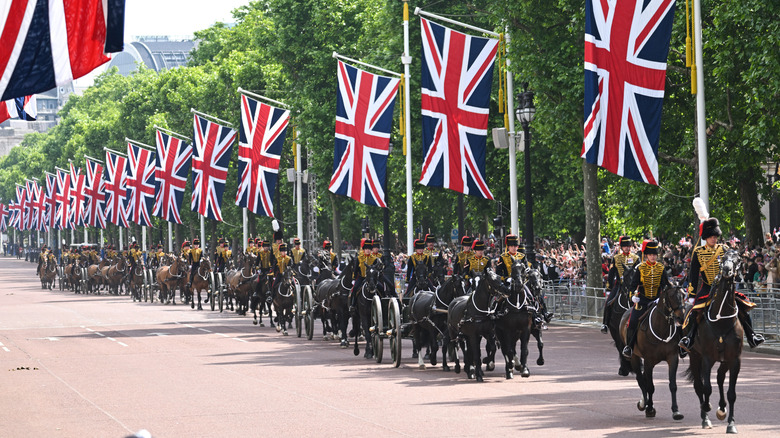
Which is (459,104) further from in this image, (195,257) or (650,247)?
(195,257)

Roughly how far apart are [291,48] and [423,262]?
34.4 meters

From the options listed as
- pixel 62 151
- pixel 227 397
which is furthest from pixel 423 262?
pixel 62 151

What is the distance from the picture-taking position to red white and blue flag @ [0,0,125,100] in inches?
579

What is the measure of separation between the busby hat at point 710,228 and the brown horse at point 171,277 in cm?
3338

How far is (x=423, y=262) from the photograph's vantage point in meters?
22.0

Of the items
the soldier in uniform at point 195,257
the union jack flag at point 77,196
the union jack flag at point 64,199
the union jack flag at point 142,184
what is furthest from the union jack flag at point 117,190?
the soldier in uniform at point 195,257

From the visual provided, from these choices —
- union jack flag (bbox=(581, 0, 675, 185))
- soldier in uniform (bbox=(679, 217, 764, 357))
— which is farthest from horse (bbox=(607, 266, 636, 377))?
union jack flag (bbox=(581, 0, 675, 185))

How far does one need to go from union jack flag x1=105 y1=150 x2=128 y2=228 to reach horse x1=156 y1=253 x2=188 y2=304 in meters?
12.1

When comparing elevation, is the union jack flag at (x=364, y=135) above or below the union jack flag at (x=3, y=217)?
below

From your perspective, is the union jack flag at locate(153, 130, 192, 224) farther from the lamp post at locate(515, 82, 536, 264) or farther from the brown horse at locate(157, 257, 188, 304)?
the lamp post at locate(515, 82, 536, 264)

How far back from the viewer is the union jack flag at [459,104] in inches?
1156

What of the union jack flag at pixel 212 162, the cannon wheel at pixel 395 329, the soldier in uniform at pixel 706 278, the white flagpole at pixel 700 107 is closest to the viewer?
the soldier in uniform at pixel 706 278

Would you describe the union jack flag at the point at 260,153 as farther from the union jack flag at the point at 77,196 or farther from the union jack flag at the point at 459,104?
the union jack flag at the point at 77,196

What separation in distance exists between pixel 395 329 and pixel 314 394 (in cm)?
424
